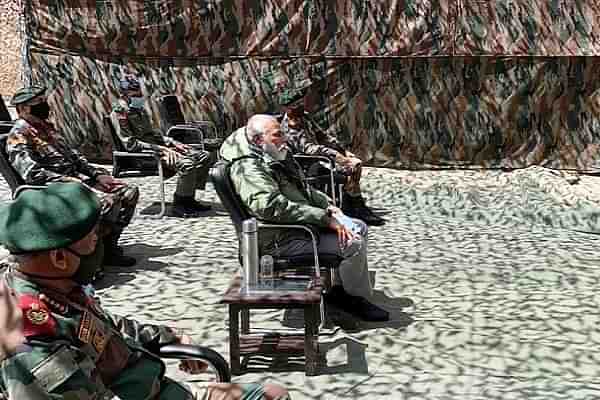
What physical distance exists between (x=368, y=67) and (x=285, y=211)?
513cm

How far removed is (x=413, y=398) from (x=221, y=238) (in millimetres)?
2963

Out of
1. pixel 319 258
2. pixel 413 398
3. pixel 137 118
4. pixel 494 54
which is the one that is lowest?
pixel 413 398

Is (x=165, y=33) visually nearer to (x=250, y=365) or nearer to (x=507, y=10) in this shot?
(x=507, y=10)

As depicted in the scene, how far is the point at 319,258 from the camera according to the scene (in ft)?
14.0

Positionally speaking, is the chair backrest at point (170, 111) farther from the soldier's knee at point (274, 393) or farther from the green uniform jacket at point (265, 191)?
the soldier's knee at point (274, 393)

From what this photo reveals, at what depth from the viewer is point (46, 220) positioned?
199 centimetres

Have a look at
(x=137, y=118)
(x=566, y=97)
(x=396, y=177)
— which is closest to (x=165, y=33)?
(x=137, y=118)

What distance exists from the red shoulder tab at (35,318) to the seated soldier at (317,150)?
4.68 m

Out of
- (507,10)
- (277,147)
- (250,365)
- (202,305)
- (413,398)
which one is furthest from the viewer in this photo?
(507,10)

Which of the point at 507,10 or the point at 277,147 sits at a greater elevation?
the point at 507,10

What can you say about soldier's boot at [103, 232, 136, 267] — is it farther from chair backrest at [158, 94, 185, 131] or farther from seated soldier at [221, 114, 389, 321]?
chair backrest at [158, 94, 185, 131]

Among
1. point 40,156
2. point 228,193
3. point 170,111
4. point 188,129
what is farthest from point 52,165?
point 170,111

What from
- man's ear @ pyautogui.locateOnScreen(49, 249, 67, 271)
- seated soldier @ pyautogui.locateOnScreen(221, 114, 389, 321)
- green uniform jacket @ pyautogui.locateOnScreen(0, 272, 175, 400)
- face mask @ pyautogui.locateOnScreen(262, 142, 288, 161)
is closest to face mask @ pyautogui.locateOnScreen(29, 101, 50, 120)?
seated soldier @ pyautogui.locateOnScreen(221, 114, 389, 321)

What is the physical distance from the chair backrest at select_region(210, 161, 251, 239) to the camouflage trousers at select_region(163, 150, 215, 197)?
2782 millimetres
